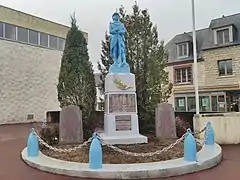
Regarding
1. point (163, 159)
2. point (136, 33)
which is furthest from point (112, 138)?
point (136, 33)

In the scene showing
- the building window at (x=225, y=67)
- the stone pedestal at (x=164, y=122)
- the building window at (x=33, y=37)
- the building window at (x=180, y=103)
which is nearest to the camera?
the stone pedestal at (x=164, y=122)

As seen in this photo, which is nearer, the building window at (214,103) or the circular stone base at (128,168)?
the circular stone base at (128,168)

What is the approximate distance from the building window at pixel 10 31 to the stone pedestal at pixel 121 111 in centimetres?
1617

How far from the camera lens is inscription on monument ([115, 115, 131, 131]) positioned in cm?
1070

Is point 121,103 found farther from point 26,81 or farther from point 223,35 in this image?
point 223,35

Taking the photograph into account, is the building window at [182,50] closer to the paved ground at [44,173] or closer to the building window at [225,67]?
the building window at [225,67]

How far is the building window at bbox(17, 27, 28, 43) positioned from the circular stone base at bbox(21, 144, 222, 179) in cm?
1880

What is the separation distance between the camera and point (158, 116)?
12383mm

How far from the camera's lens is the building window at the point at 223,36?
2617 centimetres

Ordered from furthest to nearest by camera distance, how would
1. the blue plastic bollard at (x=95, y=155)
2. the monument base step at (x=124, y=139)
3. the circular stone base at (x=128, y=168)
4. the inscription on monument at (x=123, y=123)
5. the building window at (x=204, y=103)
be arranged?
the building window at (x=204, y=103)
the inscription on monument at (x=123, y=123)
the monument base step at (x=124, y=139)
the blue plastic bollard at (x=95, y=155)
the circular stone base at (x=128, y=168)

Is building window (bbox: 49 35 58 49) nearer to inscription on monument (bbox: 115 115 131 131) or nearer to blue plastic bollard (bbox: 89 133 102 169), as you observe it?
inscription on monument (bbox: 115 115 131 131)

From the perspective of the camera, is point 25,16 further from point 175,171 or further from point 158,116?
point 175,171

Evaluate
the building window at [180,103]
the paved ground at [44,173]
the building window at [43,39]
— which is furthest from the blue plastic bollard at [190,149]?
the building window at [43,39]

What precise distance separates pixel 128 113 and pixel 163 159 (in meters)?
2.75
